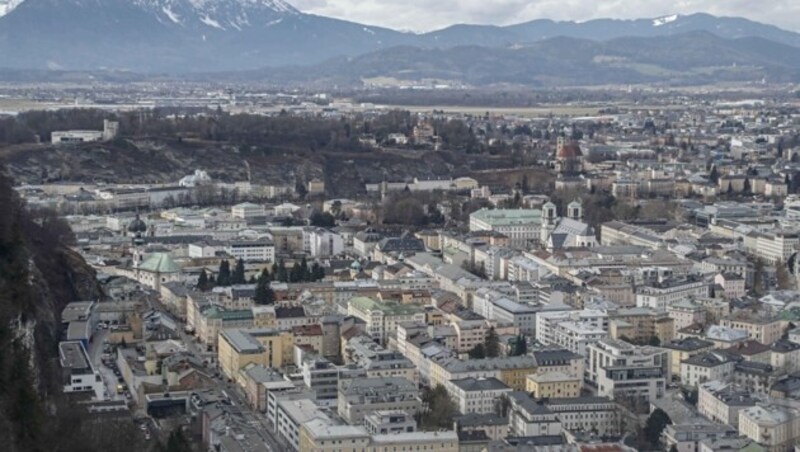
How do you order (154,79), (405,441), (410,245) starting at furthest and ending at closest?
(154,79) < (410,245) < (405,441)

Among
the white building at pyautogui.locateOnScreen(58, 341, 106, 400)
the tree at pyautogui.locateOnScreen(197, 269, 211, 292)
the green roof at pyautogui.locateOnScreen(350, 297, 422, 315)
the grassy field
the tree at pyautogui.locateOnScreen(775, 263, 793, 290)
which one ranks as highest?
the white building at pyautogui.locateOnScreen(58, 341, 106, 400)

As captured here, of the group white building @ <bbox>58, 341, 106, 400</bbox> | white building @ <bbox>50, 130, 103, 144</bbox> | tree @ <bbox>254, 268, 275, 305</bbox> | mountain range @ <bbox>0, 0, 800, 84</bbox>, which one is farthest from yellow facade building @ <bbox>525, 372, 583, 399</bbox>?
mountain range @ <bbox>0, 0, 800, 84</bbox>

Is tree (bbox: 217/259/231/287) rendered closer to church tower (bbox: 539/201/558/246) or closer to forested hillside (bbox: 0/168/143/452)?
forested hillside (bbox: 0/168/143/452)

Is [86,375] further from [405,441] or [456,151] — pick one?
[456,151]

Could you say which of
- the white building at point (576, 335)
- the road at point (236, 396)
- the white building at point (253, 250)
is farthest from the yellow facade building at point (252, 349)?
the white building at point (253, 250)

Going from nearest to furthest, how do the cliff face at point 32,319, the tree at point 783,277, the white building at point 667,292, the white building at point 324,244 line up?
1. the cliff face at point 32,319
2. the white building at point 667,292
3. the tree at point 783,277
4. the white building at point 324,244

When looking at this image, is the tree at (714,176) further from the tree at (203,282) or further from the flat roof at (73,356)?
the flat roof at (73,356)

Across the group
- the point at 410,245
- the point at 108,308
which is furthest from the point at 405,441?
the point at 410,245
